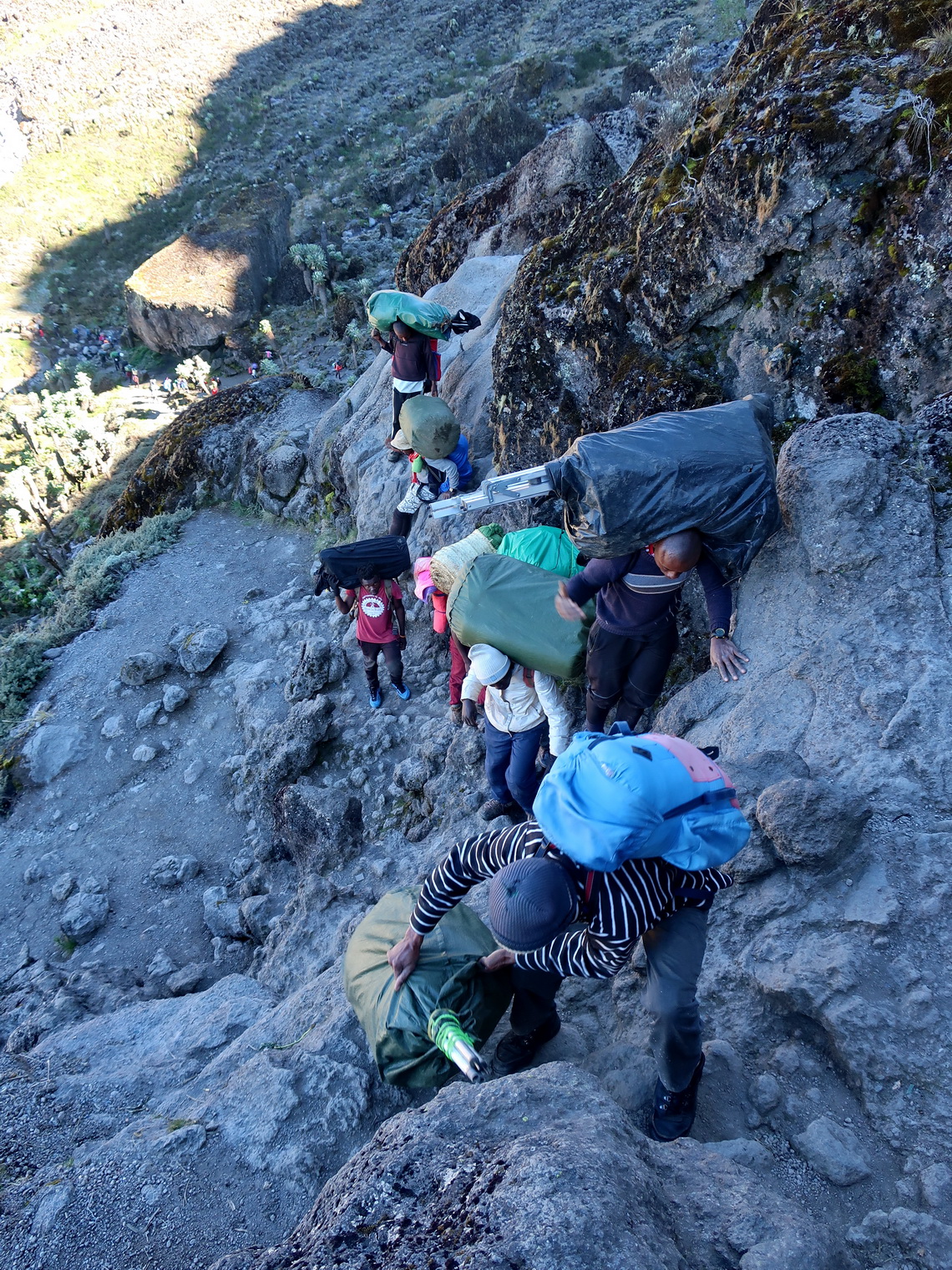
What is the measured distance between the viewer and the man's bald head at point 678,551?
386cm

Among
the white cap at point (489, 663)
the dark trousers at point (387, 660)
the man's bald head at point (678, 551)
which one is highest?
the man's bald head at point (678, 551)

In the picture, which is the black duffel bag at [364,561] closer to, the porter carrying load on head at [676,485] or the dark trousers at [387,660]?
the dark trousers at [387,660]

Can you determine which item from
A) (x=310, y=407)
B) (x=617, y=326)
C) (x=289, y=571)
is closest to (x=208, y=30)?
(x=310, y=407)

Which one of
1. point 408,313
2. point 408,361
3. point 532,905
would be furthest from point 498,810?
point 408,313

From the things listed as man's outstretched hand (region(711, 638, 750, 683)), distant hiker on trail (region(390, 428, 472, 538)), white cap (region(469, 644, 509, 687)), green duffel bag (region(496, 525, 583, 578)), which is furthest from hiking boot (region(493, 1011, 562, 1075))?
distant hiker on trail (region(390, 428, 472, 538))

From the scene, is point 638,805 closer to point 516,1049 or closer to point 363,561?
point 516,1049

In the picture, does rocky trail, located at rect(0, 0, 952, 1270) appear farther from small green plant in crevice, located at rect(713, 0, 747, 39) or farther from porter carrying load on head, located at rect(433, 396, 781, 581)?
small green plant in crevice, located at rect(713, 0, 747, 39)

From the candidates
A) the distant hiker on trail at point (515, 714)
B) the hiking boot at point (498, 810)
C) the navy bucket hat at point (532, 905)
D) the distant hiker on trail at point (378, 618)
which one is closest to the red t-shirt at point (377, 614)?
the distant hiker on trail at point (378, 618)

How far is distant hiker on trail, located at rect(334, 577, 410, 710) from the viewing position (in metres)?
6.64

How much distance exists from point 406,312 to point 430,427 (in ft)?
4.51

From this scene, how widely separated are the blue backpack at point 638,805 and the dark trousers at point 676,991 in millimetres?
340

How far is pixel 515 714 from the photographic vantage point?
15.1 ft

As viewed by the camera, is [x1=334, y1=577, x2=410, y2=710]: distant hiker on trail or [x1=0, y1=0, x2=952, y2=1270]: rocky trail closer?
[x1=0, y1=0, x2=952, y2=1270]: rocky trail

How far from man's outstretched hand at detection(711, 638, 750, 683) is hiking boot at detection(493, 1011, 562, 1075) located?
1989 mm
